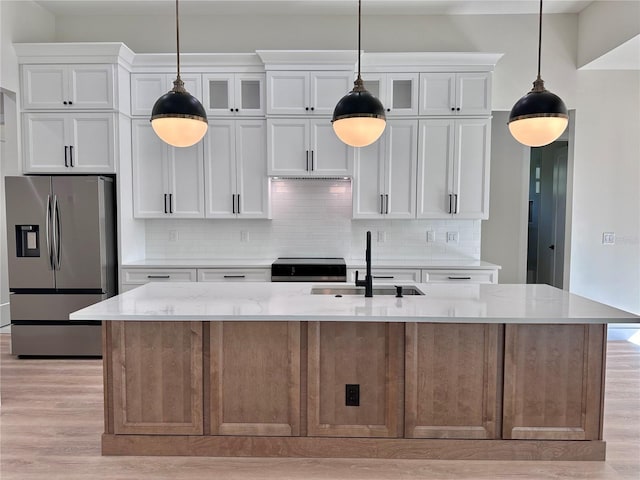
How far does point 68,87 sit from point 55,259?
1.62m

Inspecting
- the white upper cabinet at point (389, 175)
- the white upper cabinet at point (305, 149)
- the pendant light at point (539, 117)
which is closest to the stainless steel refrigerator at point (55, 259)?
the white upper cabinet at point (305, 149)

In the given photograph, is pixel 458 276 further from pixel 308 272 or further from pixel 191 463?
pixel 191 463

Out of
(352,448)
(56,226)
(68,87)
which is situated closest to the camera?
(352,448)

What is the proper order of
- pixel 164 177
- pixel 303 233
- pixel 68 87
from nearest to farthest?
pixel 68 87 → pixel 164 177 → pixel 303 233

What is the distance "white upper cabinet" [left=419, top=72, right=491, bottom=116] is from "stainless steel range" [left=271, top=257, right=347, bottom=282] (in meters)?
1.82

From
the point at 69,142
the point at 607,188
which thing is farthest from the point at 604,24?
the point at 69,142

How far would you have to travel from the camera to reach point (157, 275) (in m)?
4.23

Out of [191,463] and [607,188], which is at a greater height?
[607,188]

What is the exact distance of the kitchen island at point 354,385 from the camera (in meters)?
2.29

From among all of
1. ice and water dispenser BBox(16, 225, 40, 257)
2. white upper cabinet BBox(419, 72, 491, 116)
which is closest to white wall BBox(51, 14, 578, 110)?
white upper cabinet BBox(419, 72, 491, 116)

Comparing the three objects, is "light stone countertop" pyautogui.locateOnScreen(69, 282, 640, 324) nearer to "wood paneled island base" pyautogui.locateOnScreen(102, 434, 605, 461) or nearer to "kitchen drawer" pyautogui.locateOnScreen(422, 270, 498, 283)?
"wood paneled island base" pyautogui.locateOnScreen(102, 434, 605, 461)

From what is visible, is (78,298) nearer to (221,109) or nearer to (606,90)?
(221,109)

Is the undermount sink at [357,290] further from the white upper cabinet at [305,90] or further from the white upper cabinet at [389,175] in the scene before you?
the white upper cabinet at [305,90]

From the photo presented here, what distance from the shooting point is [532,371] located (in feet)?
7.50
